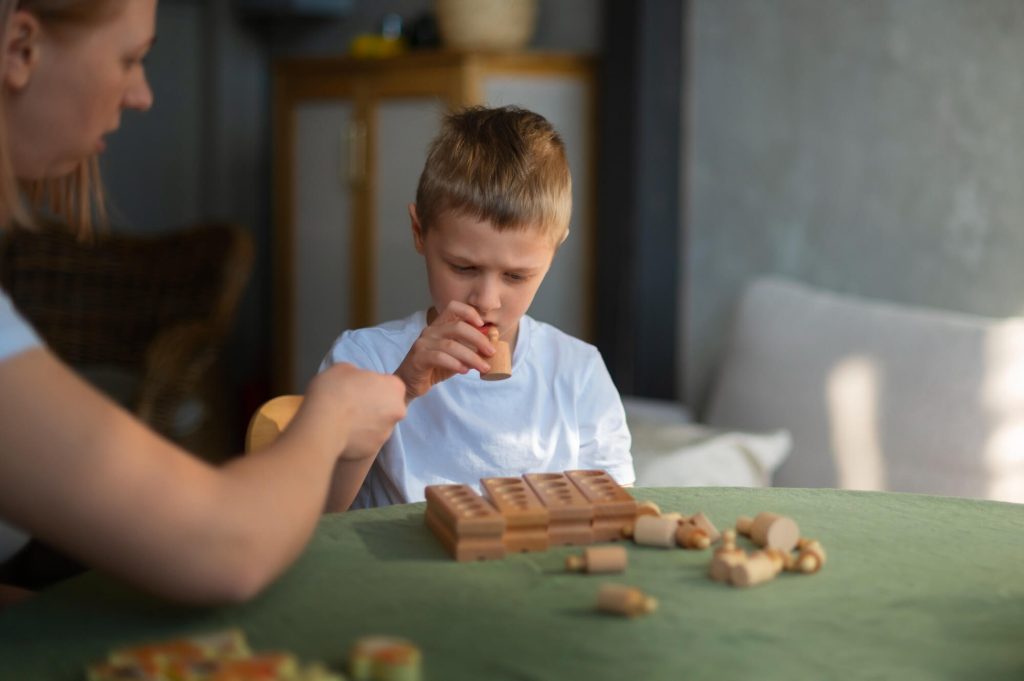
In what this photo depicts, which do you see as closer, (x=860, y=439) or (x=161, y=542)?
(x=161, y=542)

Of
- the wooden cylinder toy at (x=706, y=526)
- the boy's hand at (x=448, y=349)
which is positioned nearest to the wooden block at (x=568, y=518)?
the wooden cylinder toy at (x=706, y=526)

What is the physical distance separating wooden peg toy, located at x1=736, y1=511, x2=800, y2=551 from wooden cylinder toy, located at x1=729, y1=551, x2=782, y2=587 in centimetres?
6

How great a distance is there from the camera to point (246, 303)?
555cm

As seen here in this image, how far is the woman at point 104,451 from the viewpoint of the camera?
956 millimetres

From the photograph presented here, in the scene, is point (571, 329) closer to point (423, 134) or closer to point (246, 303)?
point (423, 134)

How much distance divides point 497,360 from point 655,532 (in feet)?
1.56

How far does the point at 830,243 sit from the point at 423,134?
164cm

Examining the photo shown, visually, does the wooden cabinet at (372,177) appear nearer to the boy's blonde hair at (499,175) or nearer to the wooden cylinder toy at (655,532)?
the boy's blonde hair at (499,175)

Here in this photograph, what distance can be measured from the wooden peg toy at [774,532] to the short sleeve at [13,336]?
700mm

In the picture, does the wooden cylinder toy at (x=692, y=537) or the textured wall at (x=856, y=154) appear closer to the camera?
the wooden cylinder toy at (x=692, y=537)

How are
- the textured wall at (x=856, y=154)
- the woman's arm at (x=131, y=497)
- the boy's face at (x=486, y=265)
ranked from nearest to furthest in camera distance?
the woman's arm at (x=131, y=497) → the boy's face at (x=486, y=265) → the textured wall at (x=856, y=154)

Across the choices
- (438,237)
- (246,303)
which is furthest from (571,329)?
(438,237)

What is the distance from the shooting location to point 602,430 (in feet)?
6.30

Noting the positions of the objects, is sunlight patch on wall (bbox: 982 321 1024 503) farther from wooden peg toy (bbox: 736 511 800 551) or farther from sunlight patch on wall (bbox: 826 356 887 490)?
wooden peg toy (bbox: 736 511 800 551)
